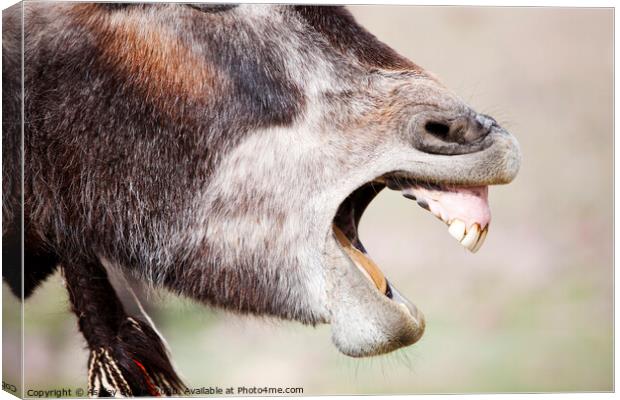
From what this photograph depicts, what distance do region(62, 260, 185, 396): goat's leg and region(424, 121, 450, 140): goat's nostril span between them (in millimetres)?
1186

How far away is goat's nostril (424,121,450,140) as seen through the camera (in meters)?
3.71

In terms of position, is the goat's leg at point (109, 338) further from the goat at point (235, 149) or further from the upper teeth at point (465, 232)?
the upper teeth at point (465, 232)

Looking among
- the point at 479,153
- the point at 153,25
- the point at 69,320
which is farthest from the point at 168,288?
the point at 479,153

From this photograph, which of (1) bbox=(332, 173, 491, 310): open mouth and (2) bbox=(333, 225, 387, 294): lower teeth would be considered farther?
(2) bbox=(333, 225, 387, 294): lower teeth

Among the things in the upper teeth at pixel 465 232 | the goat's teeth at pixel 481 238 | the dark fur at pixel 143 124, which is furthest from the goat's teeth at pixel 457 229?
the dark fur at pixel 143 124

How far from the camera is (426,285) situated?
4266 millimetres

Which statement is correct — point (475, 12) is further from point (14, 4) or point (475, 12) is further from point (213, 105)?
point (14, 4)

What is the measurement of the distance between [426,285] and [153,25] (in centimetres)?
137

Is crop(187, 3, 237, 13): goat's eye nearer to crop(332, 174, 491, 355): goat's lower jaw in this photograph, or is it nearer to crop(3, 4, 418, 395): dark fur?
crop(3, 4, 418, 395): dark fur

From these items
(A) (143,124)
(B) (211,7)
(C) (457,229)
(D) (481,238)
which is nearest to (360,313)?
(C) (457,229)

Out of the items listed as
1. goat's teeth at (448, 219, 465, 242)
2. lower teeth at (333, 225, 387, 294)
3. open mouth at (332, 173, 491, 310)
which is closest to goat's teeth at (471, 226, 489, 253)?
open mouth at (332, 173, 491, 310)

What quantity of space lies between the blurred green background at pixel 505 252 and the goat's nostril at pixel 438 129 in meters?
0.46

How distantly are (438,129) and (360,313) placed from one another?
2.10 ft

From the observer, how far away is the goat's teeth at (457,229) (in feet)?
12.6
